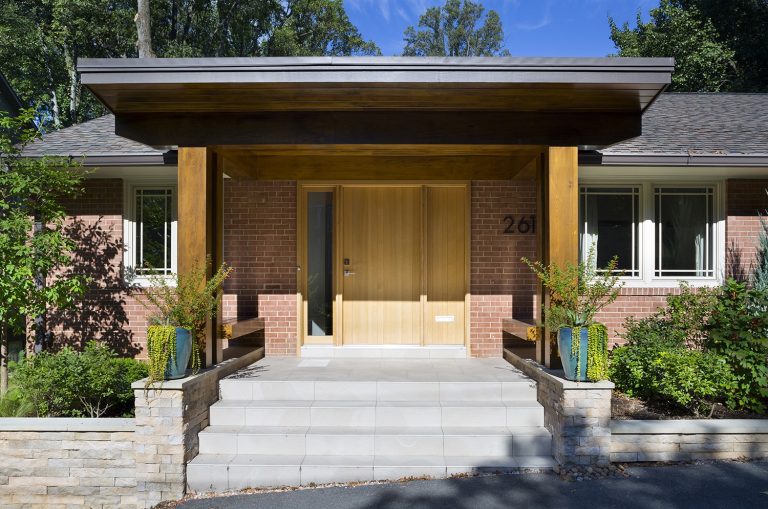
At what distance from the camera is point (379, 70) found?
170 inches

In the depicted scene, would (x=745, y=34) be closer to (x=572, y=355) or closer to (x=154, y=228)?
(x=572, y=355)

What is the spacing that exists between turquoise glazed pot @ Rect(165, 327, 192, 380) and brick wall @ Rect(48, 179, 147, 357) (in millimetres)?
2819

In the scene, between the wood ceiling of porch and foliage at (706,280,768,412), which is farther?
the wood ceiling of porch

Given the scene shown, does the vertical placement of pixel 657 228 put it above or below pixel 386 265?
above

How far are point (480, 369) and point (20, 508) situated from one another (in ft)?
14.6

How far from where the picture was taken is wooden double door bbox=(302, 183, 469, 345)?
7047 mm

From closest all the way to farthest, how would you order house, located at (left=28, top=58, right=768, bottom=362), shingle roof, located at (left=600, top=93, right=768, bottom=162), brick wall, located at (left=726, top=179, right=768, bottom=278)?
shingle roof, located at (left=600, top=93, right=768, bottom=162)
house, located at (left=28, top=58, right=768, bottom=362)
brick wall, located at (left=726, top=179, right=768, bottom=278)

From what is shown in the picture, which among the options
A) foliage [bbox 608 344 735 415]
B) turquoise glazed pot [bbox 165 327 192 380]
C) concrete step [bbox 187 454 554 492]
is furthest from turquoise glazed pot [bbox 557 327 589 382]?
turquoise glazed pot [bbox 165 327 192 380]

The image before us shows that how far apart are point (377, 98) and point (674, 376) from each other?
147 inches

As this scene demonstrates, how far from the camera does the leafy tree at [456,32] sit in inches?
1326

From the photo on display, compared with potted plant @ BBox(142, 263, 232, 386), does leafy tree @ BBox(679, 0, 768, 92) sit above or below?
above

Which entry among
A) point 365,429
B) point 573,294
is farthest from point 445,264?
point 365,429

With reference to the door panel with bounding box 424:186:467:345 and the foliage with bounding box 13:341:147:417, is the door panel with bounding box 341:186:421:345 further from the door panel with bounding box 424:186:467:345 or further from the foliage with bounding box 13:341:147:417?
the foliage with bounding box 13:341:147:417

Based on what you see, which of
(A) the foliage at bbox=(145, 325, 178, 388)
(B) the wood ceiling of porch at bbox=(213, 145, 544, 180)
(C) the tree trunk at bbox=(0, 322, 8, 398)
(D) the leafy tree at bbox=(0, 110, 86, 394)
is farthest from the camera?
(B) the wood ceiling of porch at bbox=(213, 145, 544, 180)
